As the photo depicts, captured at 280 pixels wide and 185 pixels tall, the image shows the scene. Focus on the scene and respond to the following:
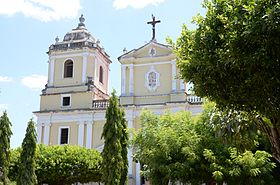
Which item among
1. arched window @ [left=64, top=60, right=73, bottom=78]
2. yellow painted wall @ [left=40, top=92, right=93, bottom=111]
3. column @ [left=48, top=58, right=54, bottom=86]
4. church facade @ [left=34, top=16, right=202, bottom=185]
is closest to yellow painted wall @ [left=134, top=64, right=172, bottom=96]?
church facade @ [left=34, top=16, right=202, bottom=185]

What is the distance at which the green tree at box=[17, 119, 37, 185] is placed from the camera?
2373cm

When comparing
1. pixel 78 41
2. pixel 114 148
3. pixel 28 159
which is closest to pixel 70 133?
pixel 78 41

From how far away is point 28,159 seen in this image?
79.1ft

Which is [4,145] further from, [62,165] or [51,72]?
[51,72]

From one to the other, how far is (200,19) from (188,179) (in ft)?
40.7

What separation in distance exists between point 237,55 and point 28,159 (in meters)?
18.5

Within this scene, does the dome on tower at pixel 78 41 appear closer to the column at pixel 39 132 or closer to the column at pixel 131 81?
the column at pixel 131 81

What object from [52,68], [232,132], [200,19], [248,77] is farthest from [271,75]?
[52,68]

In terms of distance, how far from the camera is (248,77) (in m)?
8.15

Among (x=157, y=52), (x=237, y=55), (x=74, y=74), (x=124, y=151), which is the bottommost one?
(x=124, y=151)

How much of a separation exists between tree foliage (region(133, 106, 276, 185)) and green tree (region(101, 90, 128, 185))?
129cm

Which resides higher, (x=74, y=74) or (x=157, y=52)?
(x=157, y=52)

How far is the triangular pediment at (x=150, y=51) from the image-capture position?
30.9 metres

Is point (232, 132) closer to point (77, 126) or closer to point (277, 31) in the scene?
point (277, 31)
